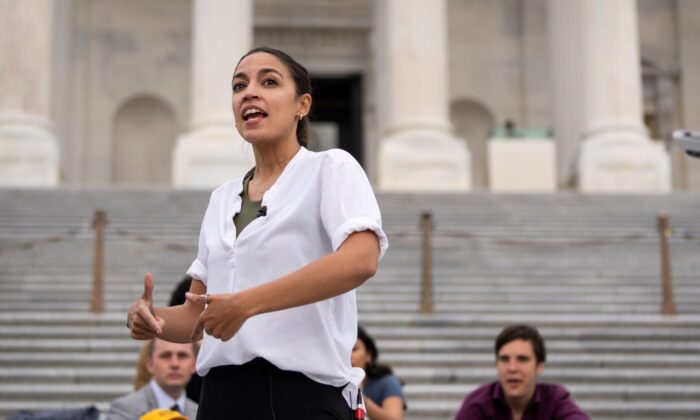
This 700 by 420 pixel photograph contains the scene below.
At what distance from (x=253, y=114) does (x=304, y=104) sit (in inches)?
7.5

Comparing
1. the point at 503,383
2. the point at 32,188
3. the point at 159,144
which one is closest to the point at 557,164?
the point at 159,144

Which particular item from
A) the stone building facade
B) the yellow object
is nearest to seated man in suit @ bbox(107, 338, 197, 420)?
the yellow object

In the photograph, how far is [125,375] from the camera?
38.0 feet

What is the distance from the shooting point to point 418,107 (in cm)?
2503

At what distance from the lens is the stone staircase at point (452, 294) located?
38.2 feet

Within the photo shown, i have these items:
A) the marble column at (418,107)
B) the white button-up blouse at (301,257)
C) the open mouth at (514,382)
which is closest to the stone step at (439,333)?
the open mouth at (514,382)

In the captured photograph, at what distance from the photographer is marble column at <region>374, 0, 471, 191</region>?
80.6ft

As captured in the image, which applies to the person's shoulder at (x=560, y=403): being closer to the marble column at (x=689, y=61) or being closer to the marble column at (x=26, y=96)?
the marble column at (x=26, y=96)

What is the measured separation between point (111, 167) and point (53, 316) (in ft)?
63.2

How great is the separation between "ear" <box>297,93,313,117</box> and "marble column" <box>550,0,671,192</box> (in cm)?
2185

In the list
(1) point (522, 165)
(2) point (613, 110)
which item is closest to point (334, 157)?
(2) point (613, 110)

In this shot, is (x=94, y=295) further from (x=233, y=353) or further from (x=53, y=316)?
(x=233, y=353)

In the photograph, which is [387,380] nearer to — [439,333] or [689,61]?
[439,333]

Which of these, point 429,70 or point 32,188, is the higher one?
point 429,70
